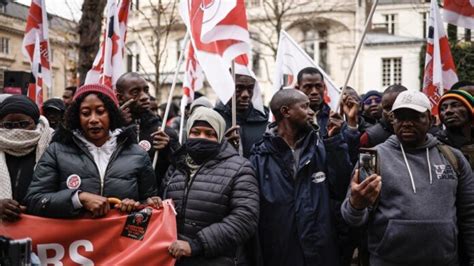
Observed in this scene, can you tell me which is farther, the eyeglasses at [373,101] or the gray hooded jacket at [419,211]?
the eyeglasses at [373,101]

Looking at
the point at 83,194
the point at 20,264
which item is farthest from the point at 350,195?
the point at 20,264

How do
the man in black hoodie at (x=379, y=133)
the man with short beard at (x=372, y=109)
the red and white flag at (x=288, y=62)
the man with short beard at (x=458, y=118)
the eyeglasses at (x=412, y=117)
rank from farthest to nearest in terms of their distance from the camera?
1. the red and white flag at (x=288, y=62)
2. the man with short beard at (x=372, y=109)
3. the man in black hoodie at (x=379, y=133)
4. the man with short beard at (x=458, y=118)
5. the eyeglasses at (x=412, y=117)

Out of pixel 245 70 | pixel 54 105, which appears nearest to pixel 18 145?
pixel 54 105

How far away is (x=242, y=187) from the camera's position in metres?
4.21

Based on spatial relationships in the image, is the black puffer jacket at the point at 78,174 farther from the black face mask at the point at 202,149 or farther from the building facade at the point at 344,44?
the building facade at the point at 344,44

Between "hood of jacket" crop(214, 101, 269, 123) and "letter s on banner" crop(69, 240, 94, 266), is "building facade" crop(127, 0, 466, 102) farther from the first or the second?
"letter s on banner" crop(69, 240, 94, 266)

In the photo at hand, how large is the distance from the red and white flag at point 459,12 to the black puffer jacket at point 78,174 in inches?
143

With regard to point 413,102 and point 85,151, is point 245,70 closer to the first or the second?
point 413,102

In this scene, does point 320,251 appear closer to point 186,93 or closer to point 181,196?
point 181,196

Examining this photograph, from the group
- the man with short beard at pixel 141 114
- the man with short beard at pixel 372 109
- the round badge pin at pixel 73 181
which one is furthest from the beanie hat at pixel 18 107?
the man with short beard at pixel 372 109

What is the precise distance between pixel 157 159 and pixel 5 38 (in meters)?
39.6

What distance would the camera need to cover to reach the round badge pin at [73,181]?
13.1 ft

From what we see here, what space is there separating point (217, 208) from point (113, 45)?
9.73 ft

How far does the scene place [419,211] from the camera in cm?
398
